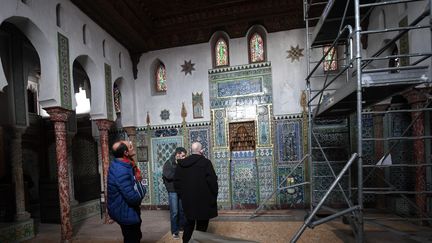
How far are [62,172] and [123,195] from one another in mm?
2942

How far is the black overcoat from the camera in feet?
12.5

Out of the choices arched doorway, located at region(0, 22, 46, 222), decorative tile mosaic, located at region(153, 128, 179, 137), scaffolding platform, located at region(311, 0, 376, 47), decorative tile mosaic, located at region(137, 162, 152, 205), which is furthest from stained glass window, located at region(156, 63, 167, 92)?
scaffolding platform, located at region(311, 0, 376, 47)

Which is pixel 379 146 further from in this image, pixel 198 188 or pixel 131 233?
pixel 131 233

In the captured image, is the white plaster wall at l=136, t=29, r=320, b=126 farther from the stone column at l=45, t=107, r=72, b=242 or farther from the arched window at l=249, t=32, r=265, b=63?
the stone column at l=45, t=107, r=72, b=242

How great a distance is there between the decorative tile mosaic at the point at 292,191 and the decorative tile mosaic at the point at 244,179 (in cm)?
72

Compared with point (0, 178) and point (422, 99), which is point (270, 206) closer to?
point (422, 99)

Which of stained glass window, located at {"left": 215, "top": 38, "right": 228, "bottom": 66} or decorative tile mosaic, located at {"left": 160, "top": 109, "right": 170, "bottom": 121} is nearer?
stained glass window, located at {"left": 215, "top": 38, "right": 228, "bottom": 66}

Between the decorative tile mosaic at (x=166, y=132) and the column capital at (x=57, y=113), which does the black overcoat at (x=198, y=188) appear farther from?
the decorative tile mosaic at (x=166, y=132)

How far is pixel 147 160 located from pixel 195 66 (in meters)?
3.33

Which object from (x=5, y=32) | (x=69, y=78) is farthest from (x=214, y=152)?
(x=5, y=32)

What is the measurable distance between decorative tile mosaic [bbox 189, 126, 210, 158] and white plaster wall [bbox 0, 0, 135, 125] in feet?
8.45

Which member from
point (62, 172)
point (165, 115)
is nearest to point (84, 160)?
point (165, 115)

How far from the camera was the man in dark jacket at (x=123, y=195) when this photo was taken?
10.5 feet

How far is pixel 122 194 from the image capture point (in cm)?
321
